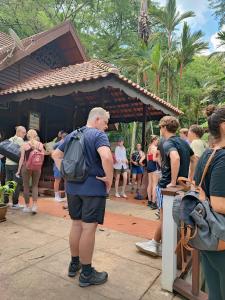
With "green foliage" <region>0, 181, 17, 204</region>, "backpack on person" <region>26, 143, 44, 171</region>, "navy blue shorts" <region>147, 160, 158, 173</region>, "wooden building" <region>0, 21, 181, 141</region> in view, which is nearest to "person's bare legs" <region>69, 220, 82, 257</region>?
"green foliage" <region>0, 181, 17, 204</region>

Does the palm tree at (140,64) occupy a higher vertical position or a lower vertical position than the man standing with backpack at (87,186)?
higher

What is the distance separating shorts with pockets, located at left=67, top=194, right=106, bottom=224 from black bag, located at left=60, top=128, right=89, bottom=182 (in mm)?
216

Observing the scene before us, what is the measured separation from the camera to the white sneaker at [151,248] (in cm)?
375

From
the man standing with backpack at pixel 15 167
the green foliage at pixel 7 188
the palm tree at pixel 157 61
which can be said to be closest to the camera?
the green foliage at pixel 7 188

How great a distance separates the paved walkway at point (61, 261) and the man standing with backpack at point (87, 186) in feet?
0.84

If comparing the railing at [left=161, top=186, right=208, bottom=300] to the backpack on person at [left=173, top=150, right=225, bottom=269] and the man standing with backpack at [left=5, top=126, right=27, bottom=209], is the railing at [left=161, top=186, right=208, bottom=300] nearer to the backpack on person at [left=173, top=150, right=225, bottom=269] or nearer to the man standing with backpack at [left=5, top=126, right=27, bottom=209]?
the backpack on person at [left=173, top=150, right=225, bottom=269]

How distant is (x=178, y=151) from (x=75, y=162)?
4.69 ft

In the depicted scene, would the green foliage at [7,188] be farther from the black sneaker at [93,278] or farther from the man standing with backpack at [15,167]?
the black sneaker at [93,278]

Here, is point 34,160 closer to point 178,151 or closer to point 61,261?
point 61,261

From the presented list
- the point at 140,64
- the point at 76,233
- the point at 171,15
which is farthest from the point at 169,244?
the point at 171,15

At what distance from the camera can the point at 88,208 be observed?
2.89 metres

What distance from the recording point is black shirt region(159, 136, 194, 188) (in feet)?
11.9

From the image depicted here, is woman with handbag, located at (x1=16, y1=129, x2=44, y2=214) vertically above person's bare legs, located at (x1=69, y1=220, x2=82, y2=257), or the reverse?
woman with handbag, located at (x1=16, y1=129, x2=44, y2=214)

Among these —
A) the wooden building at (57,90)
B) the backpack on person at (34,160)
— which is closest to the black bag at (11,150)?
the backpack on person at (34,160)
